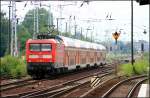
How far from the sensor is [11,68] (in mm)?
35812

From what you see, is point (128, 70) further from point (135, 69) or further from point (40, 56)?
point (40, 56)

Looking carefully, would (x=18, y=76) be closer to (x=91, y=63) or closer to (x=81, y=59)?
(x=81, y=59)

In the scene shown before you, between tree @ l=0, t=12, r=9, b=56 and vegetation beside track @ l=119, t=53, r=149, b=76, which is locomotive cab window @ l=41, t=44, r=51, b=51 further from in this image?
tree @ l=0, t=12, r=9, b=56

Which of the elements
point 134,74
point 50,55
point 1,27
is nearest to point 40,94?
point 50,55

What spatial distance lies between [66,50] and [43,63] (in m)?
3.88

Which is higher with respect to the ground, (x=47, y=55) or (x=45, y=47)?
(x=45, y=47)

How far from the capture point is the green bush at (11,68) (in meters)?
35.3

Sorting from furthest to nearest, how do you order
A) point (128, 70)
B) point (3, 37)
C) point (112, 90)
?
point (3, 37) < point (128, 70) < point (112, 90)

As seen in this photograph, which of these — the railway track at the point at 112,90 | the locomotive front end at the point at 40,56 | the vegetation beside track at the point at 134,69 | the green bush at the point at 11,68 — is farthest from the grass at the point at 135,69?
the railway track at the point at 112,90

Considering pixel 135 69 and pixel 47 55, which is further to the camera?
pixel 135 69

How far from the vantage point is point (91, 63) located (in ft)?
168

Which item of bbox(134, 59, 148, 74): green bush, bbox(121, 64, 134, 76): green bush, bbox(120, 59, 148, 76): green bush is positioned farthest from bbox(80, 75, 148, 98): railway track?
bbox(134, 59, 148, 74): green bush

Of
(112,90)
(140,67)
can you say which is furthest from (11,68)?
(112,90)

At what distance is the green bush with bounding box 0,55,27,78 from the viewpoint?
35.3m
